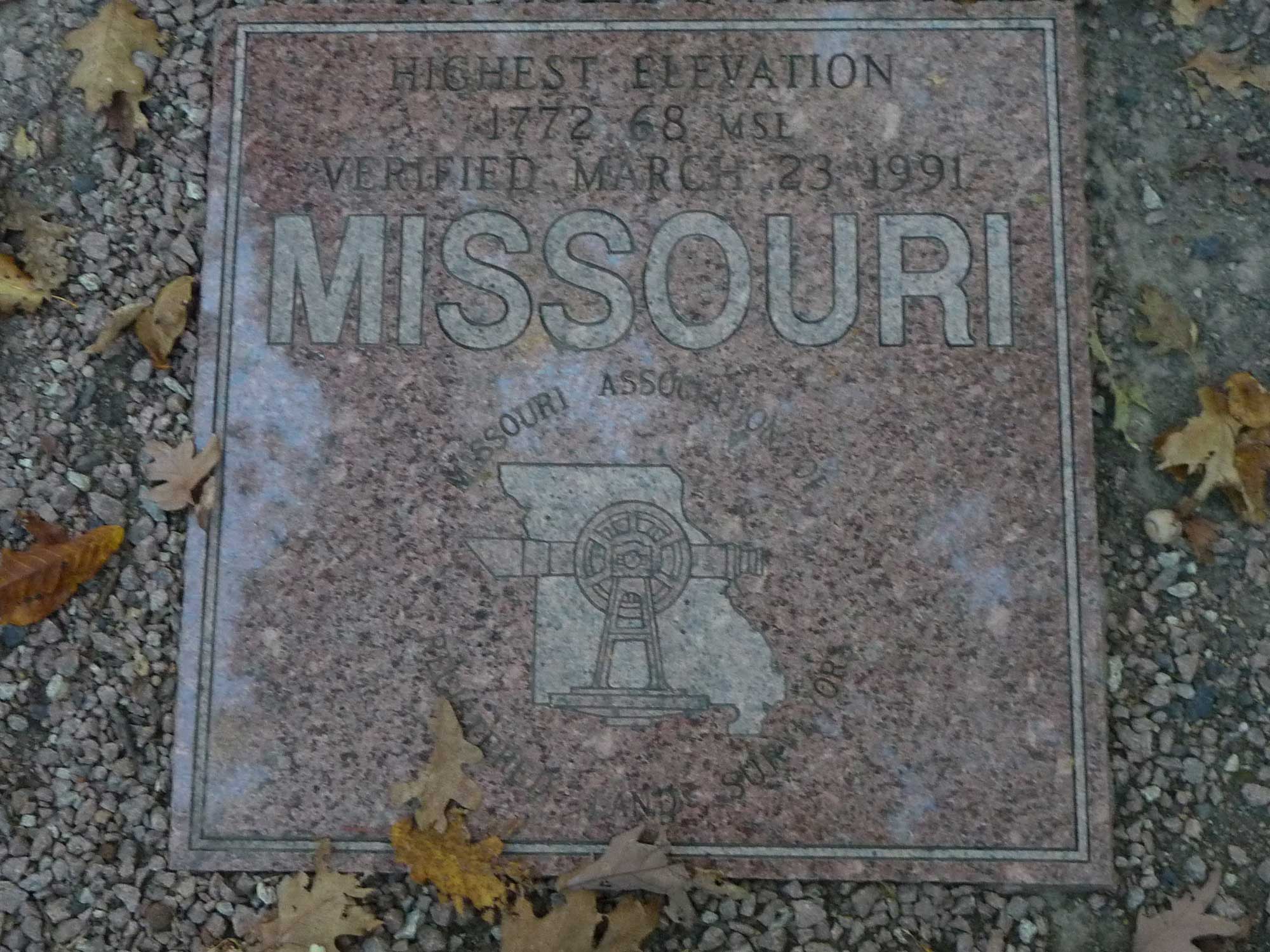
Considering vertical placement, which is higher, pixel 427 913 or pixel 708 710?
pixel 708 710

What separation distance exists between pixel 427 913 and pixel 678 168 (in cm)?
174

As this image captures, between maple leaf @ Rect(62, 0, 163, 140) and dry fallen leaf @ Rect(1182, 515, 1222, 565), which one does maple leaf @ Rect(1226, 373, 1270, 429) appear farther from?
maple leaf @ Rect(62, 0, 163, 140)

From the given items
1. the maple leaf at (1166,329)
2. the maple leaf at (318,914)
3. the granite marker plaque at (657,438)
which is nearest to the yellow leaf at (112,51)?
the granite marker plaque at (657,438)

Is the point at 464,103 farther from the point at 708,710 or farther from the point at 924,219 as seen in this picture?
the point at 708,710

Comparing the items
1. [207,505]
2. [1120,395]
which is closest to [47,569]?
[207,505]

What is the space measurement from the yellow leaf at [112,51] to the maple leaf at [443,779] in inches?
66.9

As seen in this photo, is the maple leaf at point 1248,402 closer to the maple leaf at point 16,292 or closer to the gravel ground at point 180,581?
the gravel ground at point 180,581

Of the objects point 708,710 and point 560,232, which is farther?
point 560,232

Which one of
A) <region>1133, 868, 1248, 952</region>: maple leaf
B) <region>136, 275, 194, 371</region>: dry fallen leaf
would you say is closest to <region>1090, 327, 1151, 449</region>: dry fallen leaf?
<region>1133, 868, 1248, 952</region>: maple leaf

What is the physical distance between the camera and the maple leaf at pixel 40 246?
2500 mm

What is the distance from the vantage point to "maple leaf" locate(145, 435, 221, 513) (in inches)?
91.4

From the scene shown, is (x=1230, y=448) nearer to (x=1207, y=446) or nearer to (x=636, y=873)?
(x=1207, y=446)

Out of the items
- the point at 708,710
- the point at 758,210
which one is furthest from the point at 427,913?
the point at 758,210

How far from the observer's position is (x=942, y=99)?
7.91ft
